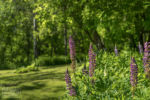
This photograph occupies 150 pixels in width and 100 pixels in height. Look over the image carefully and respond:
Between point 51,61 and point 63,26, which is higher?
point 63,26

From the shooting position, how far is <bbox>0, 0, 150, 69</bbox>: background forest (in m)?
12.3

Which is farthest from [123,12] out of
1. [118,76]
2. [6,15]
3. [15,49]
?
[15,49]

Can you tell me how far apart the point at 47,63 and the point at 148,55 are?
1788 centimetres

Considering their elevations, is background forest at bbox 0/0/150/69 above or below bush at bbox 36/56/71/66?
above

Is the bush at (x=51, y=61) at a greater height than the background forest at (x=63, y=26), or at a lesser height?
lesser

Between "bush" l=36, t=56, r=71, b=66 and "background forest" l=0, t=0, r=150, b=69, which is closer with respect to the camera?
"background forest" l=0, t=0, r=150, b=69

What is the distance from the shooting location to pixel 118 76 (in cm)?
600

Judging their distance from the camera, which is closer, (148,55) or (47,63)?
(148,55)

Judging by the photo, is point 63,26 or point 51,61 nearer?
point 63,26

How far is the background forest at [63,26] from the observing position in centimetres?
1230

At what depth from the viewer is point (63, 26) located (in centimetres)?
1811

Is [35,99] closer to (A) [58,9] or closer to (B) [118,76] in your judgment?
(B) [118,76]

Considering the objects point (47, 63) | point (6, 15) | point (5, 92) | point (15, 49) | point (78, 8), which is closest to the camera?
point (5, 92)

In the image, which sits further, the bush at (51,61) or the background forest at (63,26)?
the bush at (51,61)
